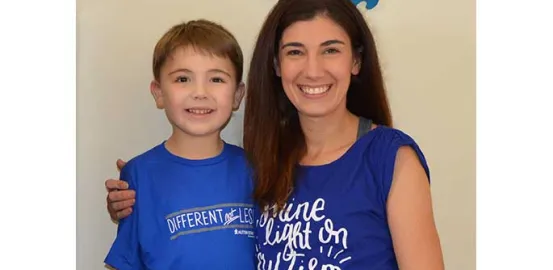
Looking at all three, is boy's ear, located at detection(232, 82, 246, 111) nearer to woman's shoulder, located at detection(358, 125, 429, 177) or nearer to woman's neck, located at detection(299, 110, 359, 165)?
woman's neck, located at detection(299, 110, 359, 165)

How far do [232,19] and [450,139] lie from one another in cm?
67

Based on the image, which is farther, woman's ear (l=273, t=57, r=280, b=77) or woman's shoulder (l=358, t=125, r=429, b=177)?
woman's ear (l=273, t=57, r=280, b=77)

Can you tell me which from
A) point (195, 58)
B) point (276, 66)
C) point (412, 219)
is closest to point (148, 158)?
point (195, 58)

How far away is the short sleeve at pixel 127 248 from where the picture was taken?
1.45m

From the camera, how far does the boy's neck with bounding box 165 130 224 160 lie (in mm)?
1515

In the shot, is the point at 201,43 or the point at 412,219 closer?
the point at 412,219

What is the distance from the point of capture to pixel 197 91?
1481 mm

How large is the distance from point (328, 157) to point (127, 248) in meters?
0.46

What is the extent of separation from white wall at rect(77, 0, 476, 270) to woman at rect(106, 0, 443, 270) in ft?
1.10

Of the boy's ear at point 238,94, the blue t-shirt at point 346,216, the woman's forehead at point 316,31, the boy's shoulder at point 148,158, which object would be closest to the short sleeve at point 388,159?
the blue t-shirt at point 346,216

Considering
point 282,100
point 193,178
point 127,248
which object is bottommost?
point 127,248

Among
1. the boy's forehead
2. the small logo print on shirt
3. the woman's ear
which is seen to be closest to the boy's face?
the boy's forehead

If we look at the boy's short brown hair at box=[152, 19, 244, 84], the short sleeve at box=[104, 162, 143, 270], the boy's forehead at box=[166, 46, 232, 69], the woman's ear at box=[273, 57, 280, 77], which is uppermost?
the boy's short brown hair at box=[152, 19, 244, 84]

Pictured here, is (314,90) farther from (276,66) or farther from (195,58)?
(195,58)
